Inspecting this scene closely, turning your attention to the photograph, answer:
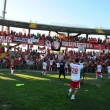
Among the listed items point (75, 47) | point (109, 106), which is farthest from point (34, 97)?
point (75, 47)

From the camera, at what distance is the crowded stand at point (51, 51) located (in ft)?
135

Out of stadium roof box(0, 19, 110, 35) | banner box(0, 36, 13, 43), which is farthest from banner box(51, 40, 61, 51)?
banner box(0, 36, 13, 43)

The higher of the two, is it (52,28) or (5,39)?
(52,28)

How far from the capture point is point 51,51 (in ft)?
155

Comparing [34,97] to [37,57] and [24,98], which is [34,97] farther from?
[37,57]

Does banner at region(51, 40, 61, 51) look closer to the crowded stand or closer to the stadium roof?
the crowded stand

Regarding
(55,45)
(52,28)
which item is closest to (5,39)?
(55,45)

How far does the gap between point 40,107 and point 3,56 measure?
28.9 meters

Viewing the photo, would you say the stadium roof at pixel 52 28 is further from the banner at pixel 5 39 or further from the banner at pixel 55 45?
the banner at pixel 5 39

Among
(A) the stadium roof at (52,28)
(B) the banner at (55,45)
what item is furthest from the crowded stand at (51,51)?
(A) the stadium roof at (52,28)

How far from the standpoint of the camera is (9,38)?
43.3 metres

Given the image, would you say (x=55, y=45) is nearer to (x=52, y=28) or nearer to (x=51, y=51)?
(x=51, y=51)

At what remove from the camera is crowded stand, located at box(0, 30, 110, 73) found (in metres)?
41.0

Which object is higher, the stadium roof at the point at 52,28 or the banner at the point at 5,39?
the stadium roof at the point at 52,28
